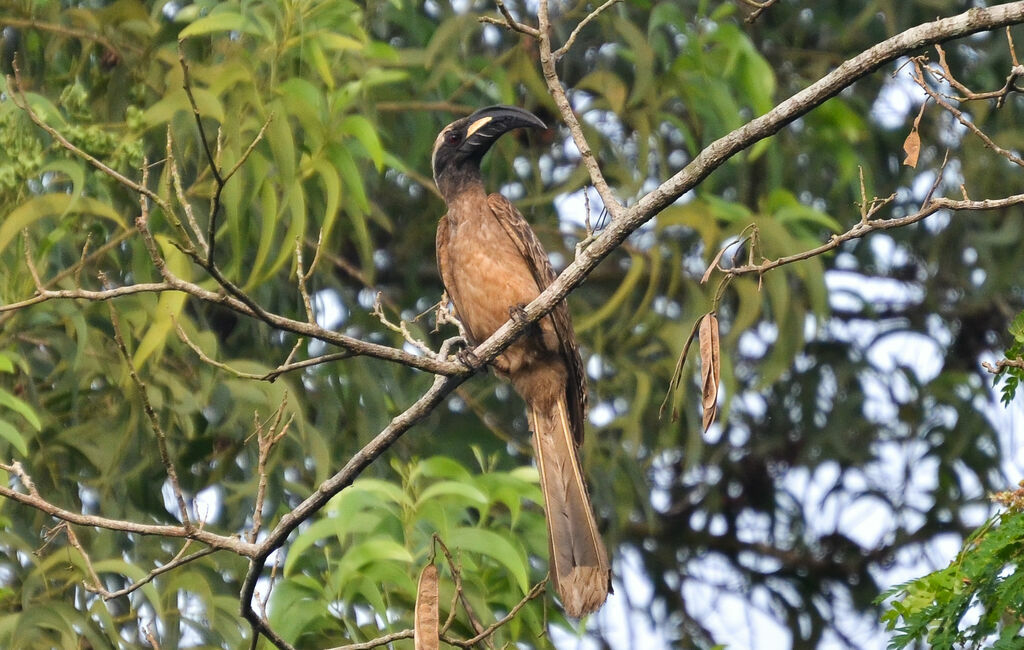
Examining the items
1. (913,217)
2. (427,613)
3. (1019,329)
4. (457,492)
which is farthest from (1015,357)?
(457,492)

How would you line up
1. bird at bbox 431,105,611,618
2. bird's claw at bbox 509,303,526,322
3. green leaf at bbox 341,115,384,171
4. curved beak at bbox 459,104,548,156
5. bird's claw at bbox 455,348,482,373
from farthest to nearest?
green leaf at bbox 341,115,384,171, curved beak at bbox 459,104,548,156, bird at bbox 431,105,611,618, bird's claw at bbox 455,348,482,373, bird's claw at bbox 509,303,526,322

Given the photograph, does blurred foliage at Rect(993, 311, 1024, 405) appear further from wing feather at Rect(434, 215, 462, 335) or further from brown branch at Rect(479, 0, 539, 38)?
wing feather at Rect(434, 215, 462, 335)

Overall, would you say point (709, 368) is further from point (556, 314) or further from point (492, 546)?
point (556, 314)

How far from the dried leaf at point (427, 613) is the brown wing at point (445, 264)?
5.65 feet

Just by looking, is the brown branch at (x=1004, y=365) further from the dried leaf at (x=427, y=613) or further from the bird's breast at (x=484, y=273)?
the bird's breast at (x=484, y=273)

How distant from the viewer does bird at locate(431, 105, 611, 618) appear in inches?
171

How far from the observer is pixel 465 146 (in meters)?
4.80

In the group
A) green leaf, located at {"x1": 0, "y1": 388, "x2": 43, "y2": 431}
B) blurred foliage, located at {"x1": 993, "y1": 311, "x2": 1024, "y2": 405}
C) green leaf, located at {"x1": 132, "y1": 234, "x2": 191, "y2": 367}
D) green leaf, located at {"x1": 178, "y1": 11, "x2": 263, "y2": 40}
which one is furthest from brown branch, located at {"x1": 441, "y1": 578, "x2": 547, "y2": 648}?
green leaf, located at {"x1": 178, "y1": 11, "x2": 263, "y2": 40}

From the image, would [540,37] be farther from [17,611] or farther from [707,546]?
[707,546]

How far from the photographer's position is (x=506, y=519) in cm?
468

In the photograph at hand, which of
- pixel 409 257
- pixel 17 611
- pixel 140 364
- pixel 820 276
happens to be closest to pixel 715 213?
pixel 820 276

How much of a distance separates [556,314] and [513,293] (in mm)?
165

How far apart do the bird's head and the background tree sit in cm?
31

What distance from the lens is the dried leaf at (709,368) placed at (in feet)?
Answer: 8.96
